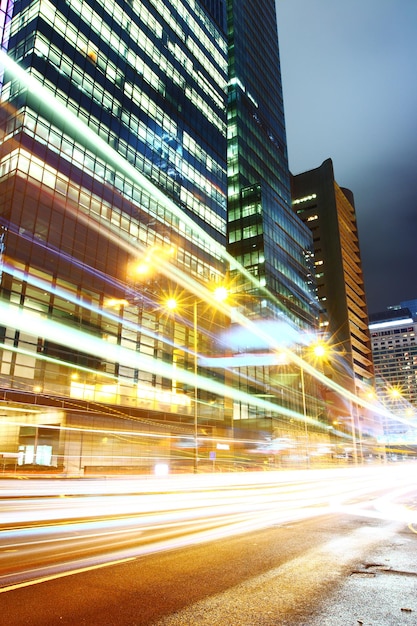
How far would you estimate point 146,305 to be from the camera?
43.9 meters

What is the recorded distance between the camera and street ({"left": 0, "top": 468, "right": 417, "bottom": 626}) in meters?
4.71

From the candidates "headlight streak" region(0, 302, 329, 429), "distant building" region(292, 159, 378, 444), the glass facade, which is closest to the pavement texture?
"headlight streak" region(0, 302, 329, 429)

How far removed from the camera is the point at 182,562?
7027mm

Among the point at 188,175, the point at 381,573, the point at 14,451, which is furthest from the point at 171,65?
the point at 381,573

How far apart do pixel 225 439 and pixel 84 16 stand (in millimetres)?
50352

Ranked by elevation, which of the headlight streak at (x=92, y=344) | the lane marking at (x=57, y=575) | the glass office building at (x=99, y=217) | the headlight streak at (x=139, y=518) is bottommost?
the headlight streak at (x=139, y=518)

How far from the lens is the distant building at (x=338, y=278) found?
121 m

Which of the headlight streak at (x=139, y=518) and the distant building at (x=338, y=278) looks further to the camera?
the distant building at (x=338, y=278)

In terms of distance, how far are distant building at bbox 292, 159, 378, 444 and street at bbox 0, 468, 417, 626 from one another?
110 m

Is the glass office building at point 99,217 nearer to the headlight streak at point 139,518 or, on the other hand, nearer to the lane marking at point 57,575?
the headlight streak at point 139,518

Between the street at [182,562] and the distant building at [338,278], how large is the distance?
110184 mm

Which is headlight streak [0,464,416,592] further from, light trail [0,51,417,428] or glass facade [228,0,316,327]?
glass facade [228,0,316,327]

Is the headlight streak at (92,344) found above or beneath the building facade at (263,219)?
beneath

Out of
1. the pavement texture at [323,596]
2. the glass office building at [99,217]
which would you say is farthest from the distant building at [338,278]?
the pavement texture at [323,596]
